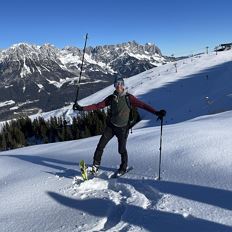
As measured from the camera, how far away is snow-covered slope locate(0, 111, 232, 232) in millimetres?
6363

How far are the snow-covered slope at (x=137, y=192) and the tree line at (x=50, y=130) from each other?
4167 centimetres

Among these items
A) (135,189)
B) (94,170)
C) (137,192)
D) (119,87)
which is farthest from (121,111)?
(137,192)

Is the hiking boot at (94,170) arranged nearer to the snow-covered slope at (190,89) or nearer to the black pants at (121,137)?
the black pants at (121,137)

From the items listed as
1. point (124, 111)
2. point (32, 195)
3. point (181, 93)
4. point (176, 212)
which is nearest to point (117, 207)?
point (176, 212)

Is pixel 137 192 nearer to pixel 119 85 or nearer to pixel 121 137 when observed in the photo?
pixel 121 137

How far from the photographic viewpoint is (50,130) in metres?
61.7

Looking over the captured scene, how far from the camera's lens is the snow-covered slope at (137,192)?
20.9 feet

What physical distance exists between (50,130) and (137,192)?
54819 millimetres

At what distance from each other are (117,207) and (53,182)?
8.52 ft

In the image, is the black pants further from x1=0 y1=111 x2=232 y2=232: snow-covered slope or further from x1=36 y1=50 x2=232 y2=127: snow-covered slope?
x1=36 y1=50 x2=232 y2=127: snow-covered slope

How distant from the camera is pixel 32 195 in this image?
8.55m

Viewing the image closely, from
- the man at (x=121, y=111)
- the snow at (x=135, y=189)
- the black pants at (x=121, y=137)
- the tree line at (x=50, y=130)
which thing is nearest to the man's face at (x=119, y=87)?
the man at (x=121, y=111)

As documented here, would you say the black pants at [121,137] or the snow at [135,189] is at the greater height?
the black pants at [121,137]

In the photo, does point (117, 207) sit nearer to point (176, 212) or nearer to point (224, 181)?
point (176, 212)
